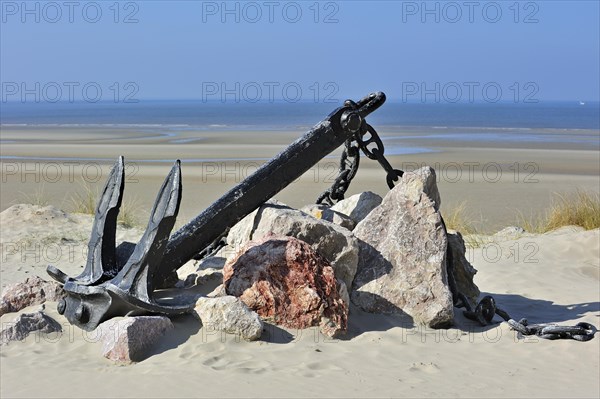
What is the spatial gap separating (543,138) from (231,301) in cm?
3296

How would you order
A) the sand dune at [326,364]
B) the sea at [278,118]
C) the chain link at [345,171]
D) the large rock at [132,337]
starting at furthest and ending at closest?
the sea at [278,118], the chain link at [345,171], the large rock at [132,337], the sand dune at [326,364]

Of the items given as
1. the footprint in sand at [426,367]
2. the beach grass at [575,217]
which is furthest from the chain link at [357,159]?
the beach grass at [575,217]

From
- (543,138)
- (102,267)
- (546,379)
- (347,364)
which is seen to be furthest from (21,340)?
(543,138)

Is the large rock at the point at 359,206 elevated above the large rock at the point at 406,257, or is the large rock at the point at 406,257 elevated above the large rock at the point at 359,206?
the large rock at the point at 359,206

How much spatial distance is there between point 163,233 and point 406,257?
1895 millimetres

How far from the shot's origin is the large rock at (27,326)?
5305mm

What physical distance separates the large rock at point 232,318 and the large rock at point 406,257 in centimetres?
100

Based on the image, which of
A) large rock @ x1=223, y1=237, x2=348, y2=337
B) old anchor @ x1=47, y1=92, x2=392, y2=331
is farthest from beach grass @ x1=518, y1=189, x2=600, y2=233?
large rock @ x1=223, y1=237, x2=348, y2=337

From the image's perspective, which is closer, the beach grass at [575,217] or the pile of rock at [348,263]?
the pile of rock at [348,263]

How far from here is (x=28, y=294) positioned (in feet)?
20.0

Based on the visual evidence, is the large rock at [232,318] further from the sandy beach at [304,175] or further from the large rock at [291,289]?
the sandy beach at [304,175]

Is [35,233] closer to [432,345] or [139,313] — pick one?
[139,313]

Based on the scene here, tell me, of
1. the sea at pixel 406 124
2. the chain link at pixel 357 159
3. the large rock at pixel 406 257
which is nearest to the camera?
the large rock at pixel 406 257

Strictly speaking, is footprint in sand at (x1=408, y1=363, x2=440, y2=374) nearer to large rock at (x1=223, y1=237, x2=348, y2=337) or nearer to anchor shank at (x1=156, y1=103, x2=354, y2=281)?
large rock at (x1=223, y1=237, x2=348, y2=337)
